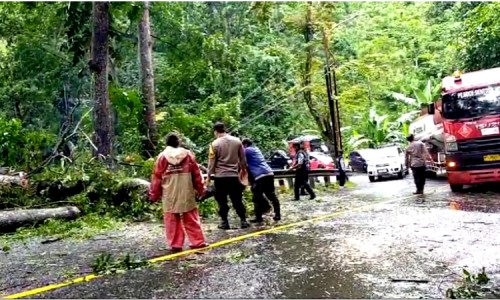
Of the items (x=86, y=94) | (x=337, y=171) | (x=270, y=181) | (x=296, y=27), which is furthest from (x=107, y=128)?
(x=86, y=94)

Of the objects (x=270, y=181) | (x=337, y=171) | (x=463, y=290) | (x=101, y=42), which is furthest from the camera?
(x=337, y=171)

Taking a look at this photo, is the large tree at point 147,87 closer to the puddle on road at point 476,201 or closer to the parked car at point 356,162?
the puddle on road at point 476,201

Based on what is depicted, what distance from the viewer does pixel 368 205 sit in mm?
12258

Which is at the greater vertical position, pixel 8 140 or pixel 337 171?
pixel 8 140

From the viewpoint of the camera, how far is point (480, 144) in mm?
13180

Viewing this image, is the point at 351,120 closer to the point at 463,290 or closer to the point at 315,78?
the point at 315,78

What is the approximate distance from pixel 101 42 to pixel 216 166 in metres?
6.20

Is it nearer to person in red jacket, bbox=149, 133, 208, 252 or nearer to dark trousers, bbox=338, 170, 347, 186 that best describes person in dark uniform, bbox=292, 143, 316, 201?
dark trousers, bbox=338, 170, 347, 186

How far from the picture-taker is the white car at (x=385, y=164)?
24.4 m

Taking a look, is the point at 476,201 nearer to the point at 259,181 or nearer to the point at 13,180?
the point at 259,181

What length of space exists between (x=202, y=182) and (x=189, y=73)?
46.9 feet

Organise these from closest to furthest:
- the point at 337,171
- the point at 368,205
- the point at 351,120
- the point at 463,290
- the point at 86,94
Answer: the point at 463,290, the point at 368,205, the point at 337,171, the point at 86,94, the point at 351,120

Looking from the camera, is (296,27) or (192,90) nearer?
(296,27)

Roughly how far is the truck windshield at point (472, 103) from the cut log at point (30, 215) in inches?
388
